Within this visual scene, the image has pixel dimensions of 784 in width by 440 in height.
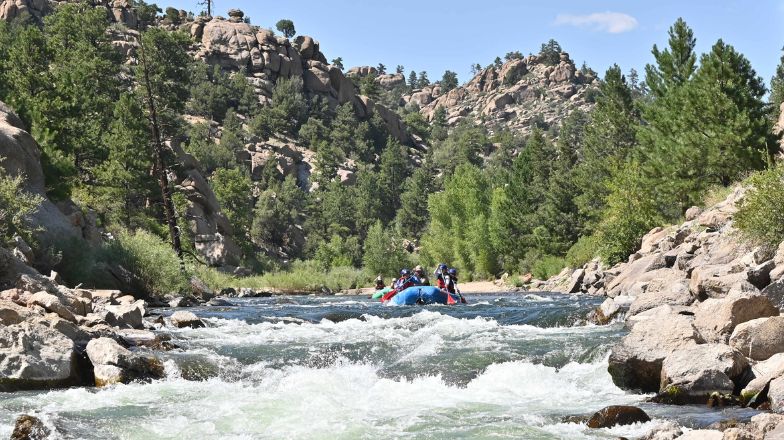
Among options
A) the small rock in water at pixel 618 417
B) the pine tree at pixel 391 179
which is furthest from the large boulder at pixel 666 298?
the pine tree at pixel 391 179

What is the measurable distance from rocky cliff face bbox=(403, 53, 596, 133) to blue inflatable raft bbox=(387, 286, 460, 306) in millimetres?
136529

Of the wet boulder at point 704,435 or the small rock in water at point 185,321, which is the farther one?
the small rock in water at point 185,321

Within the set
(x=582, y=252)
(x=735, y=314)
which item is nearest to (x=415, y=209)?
(x=582, y=252)

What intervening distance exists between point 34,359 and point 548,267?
1579 inches

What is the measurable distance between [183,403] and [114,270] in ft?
52.2

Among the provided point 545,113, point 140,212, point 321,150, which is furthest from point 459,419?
point 545,113

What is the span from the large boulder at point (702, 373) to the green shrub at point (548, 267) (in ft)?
124

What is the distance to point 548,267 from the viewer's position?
158 ft

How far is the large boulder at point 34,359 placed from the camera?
35.2 feet

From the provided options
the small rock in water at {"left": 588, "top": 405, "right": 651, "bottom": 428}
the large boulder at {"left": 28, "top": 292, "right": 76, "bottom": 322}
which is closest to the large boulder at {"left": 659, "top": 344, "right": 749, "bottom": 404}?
the small rock in water at {"left": 588, "top": 405, "right": 651, "bottom": 428}

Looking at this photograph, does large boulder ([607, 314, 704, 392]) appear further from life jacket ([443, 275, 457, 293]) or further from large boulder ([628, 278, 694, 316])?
life jacket ([443, 275, 457, 293])

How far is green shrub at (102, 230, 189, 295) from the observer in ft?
84.9

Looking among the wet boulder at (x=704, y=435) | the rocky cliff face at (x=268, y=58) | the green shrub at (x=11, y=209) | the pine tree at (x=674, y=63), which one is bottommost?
the wet boulder at (x=704, y=435)

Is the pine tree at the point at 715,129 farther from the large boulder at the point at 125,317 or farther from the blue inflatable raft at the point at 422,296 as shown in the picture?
the large boulder at the point at 125,317
